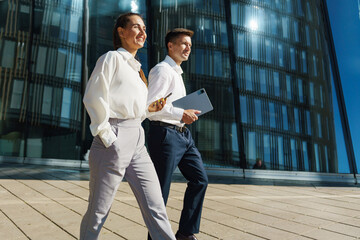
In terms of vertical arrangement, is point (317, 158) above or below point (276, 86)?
below

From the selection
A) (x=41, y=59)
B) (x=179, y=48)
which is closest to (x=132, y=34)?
(x=179, y=48)

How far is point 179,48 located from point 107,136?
115cm

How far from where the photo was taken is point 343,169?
22.7ft

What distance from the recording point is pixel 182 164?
2.53 meters

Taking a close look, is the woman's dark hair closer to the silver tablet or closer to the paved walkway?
the silver tablet

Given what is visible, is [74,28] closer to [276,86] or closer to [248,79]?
[248,79]

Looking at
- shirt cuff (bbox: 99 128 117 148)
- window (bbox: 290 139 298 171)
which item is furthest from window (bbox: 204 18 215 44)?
shirt cuff (bbox: 99 128 117 148)

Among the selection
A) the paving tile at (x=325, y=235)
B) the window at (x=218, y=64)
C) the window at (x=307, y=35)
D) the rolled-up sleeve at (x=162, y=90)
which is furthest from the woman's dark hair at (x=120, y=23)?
the window at (x=307, y=35)

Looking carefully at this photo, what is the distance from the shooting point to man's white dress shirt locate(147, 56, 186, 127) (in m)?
2.29

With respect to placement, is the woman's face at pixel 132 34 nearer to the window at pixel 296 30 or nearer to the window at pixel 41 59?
the window at pixel 296 30

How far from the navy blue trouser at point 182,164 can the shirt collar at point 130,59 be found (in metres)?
0.59

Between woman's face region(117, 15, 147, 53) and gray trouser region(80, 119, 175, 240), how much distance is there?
50 centimetres

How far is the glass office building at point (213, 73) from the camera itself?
23.9 ft

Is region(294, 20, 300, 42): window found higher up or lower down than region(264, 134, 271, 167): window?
higher up
